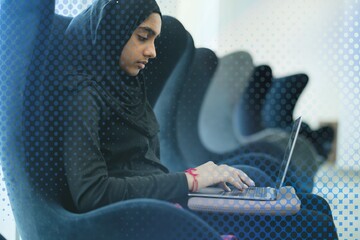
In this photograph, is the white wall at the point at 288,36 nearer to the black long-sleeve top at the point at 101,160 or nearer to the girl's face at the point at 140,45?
the girl's face at the point at 140,45

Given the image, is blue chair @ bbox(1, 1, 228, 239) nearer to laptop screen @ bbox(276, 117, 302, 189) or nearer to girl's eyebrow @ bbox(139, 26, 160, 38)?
girl's eyebrow @ bbox(139, 26, 160, 38)

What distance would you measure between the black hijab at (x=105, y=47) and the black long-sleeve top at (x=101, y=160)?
2 centimetres

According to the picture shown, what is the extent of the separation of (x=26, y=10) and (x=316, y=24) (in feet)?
2.07

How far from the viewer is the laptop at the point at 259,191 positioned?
1014 millimetres

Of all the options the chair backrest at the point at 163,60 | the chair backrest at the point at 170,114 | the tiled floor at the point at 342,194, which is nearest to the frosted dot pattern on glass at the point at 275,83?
the tiled floor at the point at 342,194

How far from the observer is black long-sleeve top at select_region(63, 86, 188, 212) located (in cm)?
98

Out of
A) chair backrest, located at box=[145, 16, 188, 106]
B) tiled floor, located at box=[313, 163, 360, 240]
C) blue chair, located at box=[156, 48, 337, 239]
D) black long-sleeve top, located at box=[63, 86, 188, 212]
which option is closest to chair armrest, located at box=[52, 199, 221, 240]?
black long-sleeve top, located at box=[63, 86, 188, 212]

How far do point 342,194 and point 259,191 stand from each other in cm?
19

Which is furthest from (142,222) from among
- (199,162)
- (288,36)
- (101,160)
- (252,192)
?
(288,36)

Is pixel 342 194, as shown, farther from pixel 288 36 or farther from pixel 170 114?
pixel 170 114

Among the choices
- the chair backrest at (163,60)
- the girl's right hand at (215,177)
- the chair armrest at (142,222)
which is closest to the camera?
the chair armrest at (142,222)

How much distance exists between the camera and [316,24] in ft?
3.57

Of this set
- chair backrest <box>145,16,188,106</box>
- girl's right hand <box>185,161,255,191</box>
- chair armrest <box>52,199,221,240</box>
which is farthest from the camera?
chair backrest <box>145,16,188,106</box>

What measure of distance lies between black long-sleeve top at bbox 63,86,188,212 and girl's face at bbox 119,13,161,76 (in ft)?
0.38
